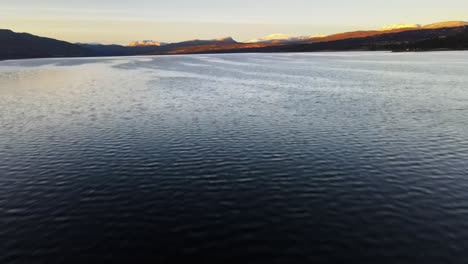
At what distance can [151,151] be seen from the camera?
44406mm

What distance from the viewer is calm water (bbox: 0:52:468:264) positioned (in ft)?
76.2

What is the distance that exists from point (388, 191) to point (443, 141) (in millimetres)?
21578

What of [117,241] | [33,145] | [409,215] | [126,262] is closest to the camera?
[126,262]

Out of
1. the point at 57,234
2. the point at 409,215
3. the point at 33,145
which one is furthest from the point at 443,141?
the point at 33,145

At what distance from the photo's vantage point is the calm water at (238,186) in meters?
23.2

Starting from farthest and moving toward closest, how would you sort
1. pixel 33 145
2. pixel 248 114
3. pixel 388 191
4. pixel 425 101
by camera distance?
pixel 425 101
pixel 248 114
pixel 33 145
pixel 388 191

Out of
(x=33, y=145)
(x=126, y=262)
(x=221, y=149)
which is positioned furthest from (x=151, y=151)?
(x=126, y=262)

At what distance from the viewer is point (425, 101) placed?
252ft

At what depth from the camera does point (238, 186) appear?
108ft

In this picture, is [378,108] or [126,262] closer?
A: [126,262]

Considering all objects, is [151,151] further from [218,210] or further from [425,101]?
[425,101]

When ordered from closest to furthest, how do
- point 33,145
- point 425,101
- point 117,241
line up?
point 117,241
point 33,145
point 425,101

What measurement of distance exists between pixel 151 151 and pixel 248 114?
2816cm

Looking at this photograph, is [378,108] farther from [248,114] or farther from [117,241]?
[117,241]
